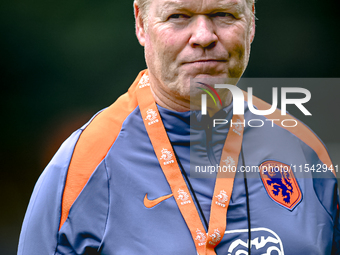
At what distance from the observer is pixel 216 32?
1.10 m

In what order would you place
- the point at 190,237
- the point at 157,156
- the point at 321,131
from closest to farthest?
the point at 190,237 < the point at 157,156 < the point at 321,131

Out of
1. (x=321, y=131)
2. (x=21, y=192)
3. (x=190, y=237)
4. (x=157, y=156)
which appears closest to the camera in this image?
(x=190, y=237)

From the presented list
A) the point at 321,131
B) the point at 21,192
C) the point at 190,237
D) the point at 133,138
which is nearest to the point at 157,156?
the point at 133,138

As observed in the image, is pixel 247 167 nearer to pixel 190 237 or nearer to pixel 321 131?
pixel 190 237

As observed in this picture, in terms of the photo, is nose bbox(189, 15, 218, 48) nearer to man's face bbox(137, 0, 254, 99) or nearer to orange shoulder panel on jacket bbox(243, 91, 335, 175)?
man's face bbox(137, 0, 254, 99)

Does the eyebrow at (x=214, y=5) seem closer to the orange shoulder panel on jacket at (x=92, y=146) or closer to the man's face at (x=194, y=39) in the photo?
the man's face at (x=194, y=39)

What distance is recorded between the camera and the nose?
3.49 feet

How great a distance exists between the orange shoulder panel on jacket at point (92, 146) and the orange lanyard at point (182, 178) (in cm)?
7

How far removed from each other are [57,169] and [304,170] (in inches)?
30.4

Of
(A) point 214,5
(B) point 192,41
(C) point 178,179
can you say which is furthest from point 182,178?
(A) point 214,5

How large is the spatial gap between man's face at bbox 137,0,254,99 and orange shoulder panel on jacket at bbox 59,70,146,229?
20 centimetres

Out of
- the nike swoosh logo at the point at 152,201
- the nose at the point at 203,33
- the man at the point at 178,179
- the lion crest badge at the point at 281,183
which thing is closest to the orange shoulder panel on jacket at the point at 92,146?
the man at the point at 178,179

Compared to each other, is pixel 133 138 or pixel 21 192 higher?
pixel 133 138

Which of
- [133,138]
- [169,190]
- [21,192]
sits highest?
[133,138]
